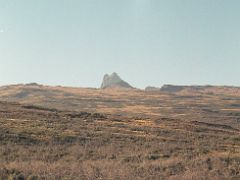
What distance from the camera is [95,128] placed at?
155 feet

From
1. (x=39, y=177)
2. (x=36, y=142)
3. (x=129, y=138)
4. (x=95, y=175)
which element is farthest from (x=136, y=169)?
(x=129, y=138)

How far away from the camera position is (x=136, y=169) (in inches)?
1033

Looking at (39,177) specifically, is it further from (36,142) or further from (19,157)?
(36,142)

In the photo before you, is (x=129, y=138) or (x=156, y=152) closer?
(x=156, y=152)

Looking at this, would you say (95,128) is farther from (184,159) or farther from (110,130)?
(184,159)

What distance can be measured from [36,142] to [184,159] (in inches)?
461

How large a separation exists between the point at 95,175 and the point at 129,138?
16201 millimetres

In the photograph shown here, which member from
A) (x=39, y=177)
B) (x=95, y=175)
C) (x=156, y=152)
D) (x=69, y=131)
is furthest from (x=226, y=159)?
(x=69, y=131)

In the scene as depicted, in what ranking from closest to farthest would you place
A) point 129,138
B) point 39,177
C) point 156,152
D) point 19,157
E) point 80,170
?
point 39,177
point 80,170
point 19,157
point 156,152
point 129,138

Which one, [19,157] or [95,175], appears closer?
[95,175]

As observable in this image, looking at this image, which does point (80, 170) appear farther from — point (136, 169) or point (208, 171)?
point (208, 171)

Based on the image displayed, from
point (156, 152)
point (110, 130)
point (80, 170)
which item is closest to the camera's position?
point (80, 170)

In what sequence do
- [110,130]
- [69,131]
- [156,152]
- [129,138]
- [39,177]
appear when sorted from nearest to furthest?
1. [39,177]
2. [156,152]
3. [129,138]
4. [69,131]
5. [110,130]

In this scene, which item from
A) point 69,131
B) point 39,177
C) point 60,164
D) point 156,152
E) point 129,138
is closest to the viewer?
point 39,177
